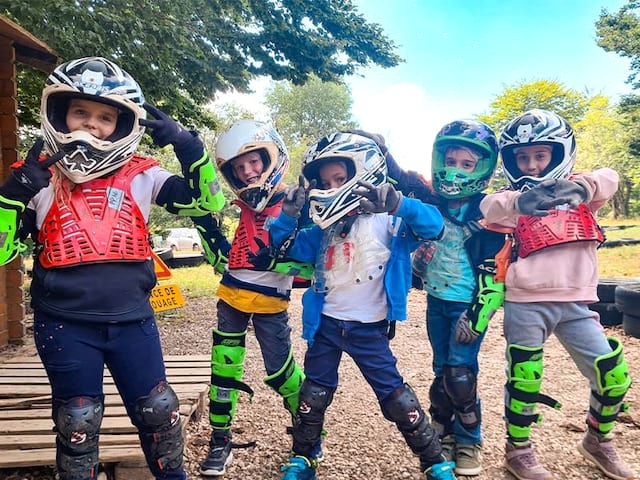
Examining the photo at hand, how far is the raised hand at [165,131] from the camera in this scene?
2467 millimetres

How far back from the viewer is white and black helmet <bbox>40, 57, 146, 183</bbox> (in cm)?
235

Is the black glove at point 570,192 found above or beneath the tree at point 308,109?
beneath

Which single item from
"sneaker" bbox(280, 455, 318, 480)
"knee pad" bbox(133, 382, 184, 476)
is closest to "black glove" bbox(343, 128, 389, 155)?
"knee pad" bbox(133, 382, 184, 476)

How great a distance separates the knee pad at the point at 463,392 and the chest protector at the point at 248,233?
1412mm

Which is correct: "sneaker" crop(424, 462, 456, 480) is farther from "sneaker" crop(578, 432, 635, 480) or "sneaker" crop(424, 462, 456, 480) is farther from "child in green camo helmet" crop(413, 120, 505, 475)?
"sneaker" crop(578, 432, 635, 480)

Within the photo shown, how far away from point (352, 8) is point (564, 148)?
7.40 metres

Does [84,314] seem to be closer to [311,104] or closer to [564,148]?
[564,148]

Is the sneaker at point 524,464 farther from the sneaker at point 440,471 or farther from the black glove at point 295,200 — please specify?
the black glove at point 295,200

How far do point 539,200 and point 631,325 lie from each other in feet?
15.3

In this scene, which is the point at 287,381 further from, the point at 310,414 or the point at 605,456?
the point at 605,456

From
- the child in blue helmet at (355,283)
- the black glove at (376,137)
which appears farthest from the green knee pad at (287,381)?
the black glove at (376,137)

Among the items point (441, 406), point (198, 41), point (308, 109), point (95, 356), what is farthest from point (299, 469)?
point (308, 109)

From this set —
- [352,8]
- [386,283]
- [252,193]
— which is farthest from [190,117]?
[386,283]

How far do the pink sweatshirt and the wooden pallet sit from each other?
7.93 feet
